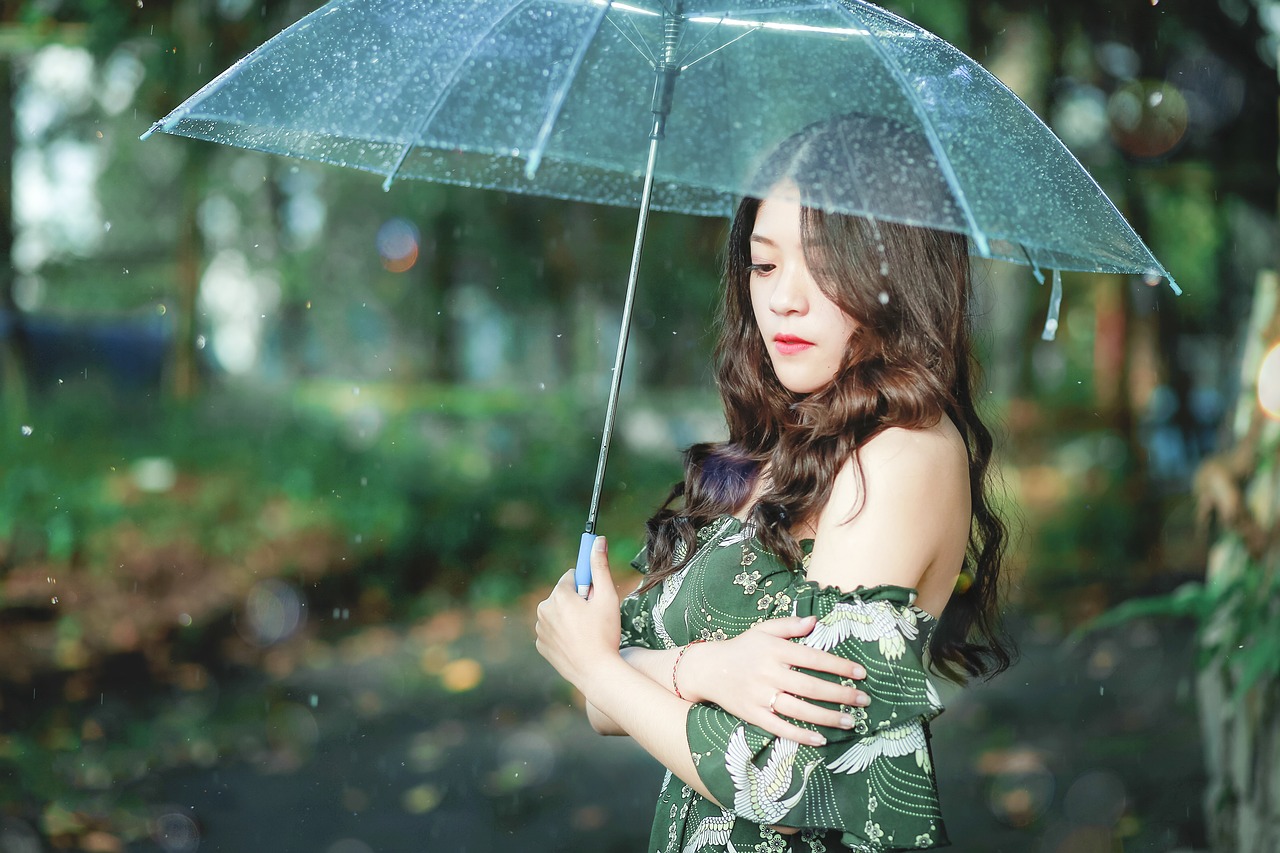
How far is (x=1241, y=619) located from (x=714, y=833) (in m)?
2.60

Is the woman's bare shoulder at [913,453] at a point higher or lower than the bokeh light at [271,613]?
higher

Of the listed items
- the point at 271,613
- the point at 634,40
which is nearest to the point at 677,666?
the point at 634,40

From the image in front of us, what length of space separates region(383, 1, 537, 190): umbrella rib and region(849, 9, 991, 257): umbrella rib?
2.10 feet

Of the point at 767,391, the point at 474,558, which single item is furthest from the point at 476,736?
the point at 767,391

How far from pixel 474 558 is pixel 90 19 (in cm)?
414

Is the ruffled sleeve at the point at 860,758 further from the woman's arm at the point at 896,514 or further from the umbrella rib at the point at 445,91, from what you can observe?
the umbrella rib at the point at 445,91

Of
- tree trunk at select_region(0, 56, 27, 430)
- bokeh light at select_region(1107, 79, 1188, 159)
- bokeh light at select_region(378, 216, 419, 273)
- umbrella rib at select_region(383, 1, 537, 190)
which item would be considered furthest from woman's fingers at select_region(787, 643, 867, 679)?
bokeh light at select_region(378, 216, 419, 273)

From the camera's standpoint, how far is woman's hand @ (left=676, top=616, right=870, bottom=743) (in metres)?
1.76

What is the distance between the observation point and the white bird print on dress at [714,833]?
203 centimetres

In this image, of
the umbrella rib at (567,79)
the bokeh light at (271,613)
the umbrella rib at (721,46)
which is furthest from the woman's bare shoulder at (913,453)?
the bokeh light at (271,613)

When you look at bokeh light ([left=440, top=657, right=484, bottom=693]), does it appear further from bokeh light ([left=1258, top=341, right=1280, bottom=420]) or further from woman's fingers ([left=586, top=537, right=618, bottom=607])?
woman's fingers ([left=586, top=537, right=618, bottom=607])

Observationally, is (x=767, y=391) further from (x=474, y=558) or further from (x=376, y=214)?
(x=376, y=214)

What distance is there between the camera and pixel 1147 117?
8.45 m

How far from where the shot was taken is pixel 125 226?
12.1 m
